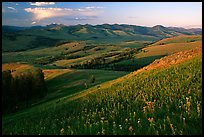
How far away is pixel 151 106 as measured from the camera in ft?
46.0

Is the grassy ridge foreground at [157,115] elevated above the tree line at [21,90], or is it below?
above

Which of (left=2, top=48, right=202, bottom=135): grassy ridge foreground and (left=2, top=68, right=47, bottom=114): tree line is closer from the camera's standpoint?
(left=2, top=48, right=202, bottom=135): grassy ridge foreground

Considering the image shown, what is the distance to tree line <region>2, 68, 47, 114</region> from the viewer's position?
66625 millimetres

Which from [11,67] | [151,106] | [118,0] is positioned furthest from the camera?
[11,67]

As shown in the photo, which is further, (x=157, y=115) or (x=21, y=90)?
(x=21, y=90)

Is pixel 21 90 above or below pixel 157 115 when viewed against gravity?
below

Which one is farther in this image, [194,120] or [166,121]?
[166,121]

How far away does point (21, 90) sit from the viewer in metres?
73.9

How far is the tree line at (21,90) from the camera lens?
66.6 m

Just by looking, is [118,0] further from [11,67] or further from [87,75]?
[11,67]

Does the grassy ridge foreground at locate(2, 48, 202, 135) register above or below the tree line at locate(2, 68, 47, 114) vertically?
above

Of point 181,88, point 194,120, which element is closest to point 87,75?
point 181,88

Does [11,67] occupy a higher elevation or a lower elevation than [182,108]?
lower

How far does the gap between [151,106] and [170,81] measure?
243 inches
